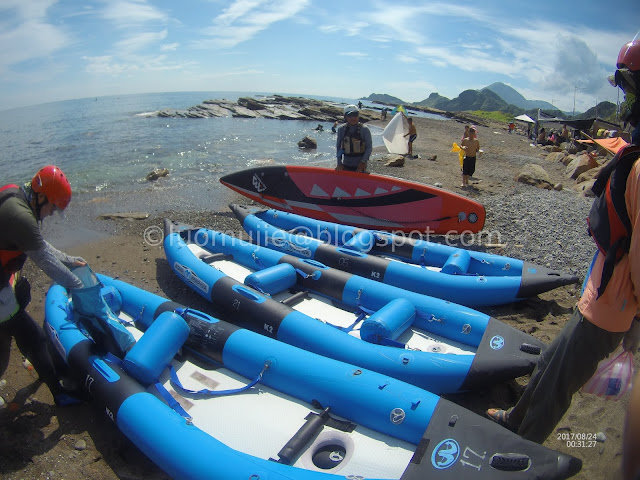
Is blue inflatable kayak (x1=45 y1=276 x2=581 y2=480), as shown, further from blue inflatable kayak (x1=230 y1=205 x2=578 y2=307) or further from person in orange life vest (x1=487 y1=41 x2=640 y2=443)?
blue inflatable kayak (x1=230 y1=205 x2=578 y2=307)

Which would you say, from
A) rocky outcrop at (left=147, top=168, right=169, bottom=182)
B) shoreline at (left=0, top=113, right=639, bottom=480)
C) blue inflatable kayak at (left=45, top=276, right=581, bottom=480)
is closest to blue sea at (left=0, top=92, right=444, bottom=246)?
rocky outcrop at (left=147, top=168, right=169, bottom=182)

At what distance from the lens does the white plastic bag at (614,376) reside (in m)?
2.24

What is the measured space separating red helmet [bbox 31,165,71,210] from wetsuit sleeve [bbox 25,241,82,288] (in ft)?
1.10

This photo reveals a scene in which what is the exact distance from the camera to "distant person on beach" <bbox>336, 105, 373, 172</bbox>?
6.92 m

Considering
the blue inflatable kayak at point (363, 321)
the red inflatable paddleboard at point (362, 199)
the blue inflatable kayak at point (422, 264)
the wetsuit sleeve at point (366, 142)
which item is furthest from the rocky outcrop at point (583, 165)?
the blue inflatable kayak at point (363, 321)

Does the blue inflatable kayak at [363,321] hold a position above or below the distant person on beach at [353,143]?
below

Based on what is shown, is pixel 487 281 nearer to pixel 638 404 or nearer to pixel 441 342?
pixel 441 342

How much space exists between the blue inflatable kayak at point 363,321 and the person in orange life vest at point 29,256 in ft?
5.61

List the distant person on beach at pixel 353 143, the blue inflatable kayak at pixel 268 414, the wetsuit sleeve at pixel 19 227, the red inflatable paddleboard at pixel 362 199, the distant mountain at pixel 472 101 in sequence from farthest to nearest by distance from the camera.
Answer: the distant mountain at pixel 472 101 < the distant person on beach at pixel 353 143 < the red inflatable paddleboard at pixel 362 199 < the wetsuit sleeve at pixel 19 227 < the blue inflatable kayak at pixel 268 414

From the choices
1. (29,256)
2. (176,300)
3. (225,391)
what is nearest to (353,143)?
(176,300)

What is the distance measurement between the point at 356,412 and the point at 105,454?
1.98m

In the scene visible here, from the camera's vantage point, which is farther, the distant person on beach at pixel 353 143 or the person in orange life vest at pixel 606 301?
the distant person on beach at pixel 353 143

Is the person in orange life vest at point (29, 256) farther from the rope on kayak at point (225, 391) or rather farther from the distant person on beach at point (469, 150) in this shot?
the distant person on beach at point (469, 150)

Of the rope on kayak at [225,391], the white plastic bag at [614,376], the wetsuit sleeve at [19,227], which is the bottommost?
the rope on kayak at [225,391]
